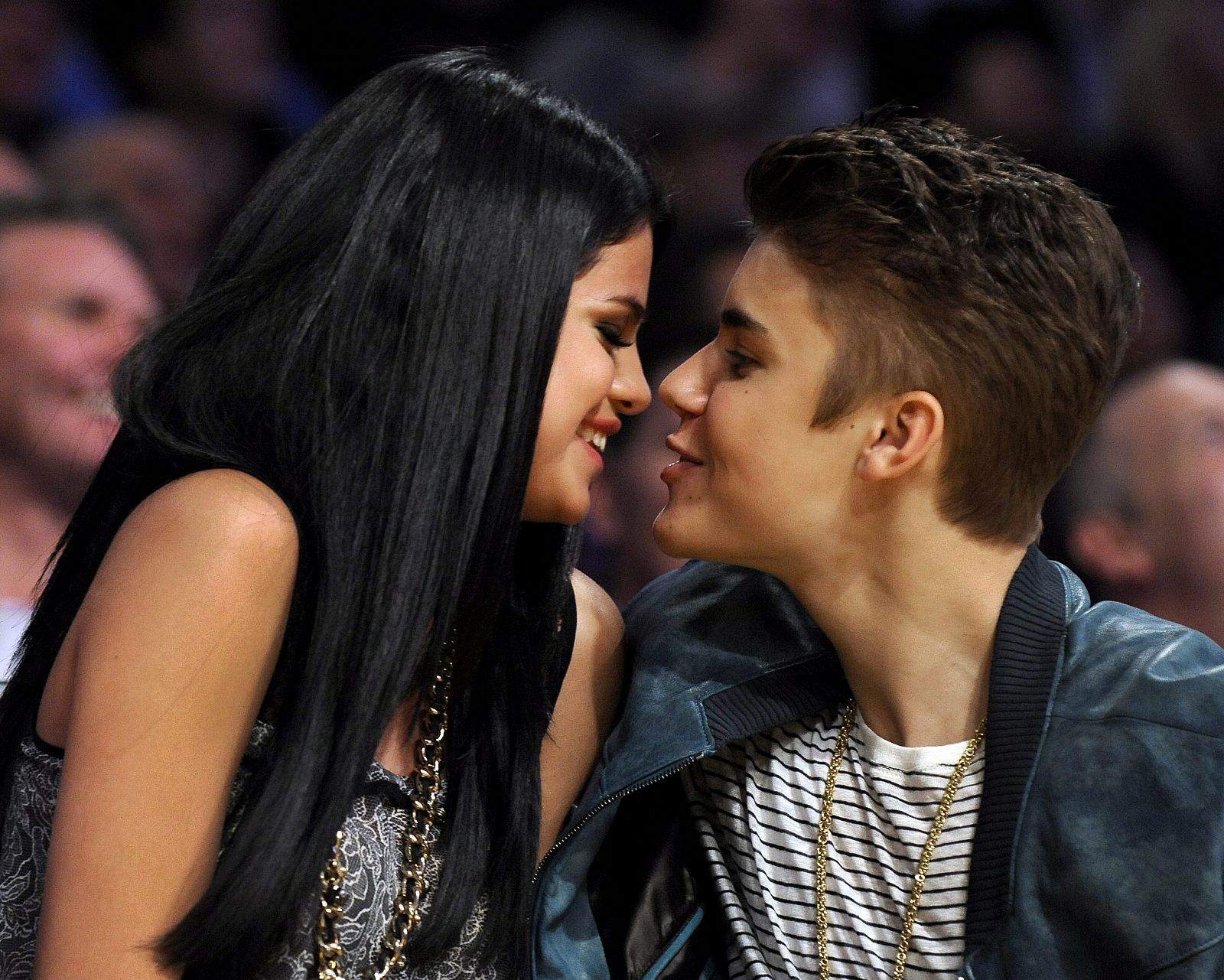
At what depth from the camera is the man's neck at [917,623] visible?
159 centimetres

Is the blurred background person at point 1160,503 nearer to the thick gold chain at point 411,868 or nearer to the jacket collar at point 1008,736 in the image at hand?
the jacket collar at point 1008,736

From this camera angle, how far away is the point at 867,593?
164cm

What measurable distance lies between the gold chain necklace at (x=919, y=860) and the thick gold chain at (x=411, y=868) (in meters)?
0.43

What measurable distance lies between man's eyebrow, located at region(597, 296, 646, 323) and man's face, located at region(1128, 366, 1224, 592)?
1633 mm

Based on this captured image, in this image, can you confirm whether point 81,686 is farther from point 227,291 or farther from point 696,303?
point 696,303

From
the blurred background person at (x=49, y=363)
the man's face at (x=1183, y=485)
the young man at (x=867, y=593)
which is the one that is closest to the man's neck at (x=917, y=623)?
the young man at (x=867, y=593)

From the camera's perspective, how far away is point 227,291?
1.49m

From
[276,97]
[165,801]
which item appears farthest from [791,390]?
[276,97]

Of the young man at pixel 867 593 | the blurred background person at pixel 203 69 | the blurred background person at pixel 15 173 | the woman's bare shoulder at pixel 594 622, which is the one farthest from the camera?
the blurred background person at pixel 203 69

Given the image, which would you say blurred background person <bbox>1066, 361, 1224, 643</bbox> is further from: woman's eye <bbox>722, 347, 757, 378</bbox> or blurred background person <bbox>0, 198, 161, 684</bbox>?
blurred background person <bbox>0, 198, 161, 684</bbox>

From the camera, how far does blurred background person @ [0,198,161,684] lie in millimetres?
2678

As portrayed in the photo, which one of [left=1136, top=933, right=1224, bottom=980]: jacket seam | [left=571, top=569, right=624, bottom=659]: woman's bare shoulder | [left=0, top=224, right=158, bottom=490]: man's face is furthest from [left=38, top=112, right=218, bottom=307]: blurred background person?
[left=1136, top=933, right=1224, bottom=980]: jacket seam

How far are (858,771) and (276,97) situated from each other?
2673 mm

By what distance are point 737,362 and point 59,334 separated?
5.16 feet
